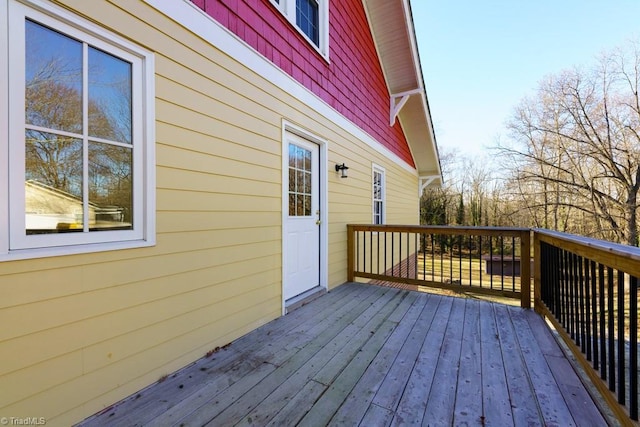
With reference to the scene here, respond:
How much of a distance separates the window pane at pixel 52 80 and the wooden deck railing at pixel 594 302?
8.48ft

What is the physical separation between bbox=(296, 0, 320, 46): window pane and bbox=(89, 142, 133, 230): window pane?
286 cm

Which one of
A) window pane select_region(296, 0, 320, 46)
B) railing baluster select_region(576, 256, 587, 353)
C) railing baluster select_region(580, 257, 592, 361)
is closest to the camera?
railing baluster select_region(580, 257, 592, 361)

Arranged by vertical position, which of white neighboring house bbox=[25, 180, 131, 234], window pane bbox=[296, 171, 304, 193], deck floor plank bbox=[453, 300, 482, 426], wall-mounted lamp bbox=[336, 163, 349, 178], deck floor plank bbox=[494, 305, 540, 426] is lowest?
deck floor plank bbox=[453, 300, 482, 426]

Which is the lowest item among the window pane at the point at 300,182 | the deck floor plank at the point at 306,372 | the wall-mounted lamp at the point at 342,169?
the deck floor plank at the point at 306,372

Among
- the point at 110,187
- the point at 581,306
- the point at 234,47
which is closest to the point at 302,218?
the point at 234,47

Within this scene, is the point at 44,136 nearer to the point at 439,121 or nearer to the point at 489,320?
the point at 489,320

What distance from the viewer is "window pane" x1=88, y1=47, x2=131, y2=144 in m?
1.59

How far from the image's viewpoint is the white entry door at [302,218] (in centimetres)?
330

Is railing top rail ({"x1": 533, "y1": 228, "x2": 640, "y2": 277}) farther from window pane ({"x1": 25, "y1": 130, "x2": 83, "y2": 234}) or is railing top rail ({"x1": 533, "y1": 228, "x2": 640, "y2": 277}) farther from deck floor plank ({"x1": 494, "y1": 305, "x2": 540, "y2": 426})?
window pane ({"x1": 25, "y1": 130, "x2": 83, "y2": 234})

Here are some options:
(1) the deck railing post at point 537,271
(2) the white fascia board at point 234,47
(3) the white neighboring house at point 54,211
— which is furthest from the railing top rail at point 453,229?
(3) the white neighboring house at point 54,211

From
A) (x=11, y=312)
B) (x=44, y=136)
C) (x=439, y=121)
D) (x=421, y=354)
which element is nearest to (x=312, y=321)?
(x=421, y=354)

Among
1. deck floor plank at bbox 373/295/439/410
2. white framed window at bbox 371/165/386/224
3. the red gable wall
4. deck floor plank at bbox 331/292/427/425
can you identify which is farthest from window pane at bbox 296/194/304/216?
white framed window at bbox 371/165/386/224

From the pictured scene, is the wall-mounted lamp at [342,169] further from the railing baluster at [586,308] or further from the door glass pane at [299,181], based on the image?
the railing baluster at [586,308]

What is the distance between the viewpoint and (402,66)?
236 inches
